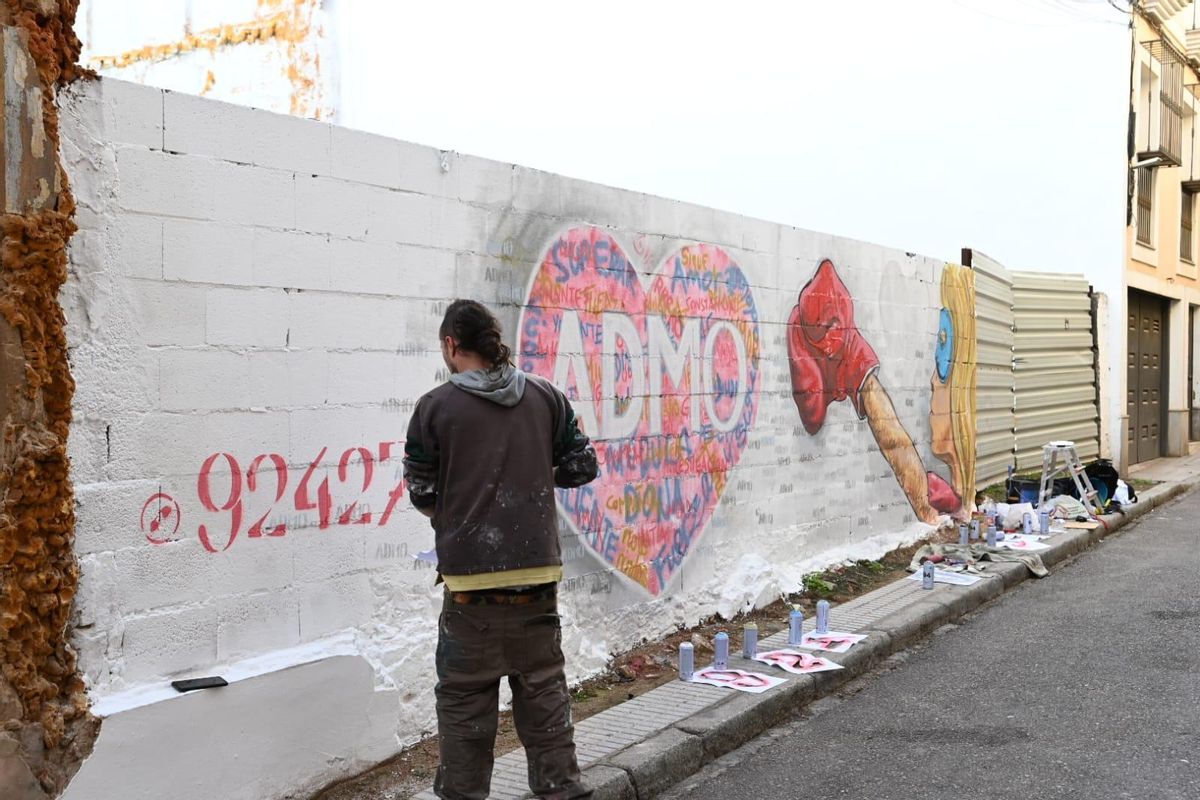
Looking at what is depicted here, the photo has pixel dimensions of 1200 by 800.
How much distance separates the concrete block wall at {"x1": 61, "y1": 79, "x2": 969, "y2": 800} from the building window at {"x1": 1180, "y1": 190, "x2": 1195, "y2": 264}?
16881 mm

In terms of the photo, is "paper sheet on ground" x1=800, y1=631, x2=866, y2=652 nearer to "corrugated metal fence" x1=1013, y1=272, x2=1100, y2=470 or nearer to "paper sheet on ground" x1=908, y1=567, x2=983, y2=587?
"paper sheet on ground" x1=908, y1=567, x2=983, y2=587

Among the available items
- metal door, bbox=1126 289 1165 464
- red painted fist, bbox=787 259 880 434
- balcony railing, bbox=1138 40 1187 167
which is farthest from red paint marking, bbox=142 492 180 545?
balcony railing, bbox=1138 40 1187 167

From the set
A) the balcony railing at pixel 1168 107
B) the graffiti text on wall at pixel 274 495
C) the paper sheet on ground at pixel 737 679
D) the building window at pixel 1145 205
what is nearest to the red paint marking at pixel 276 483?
the graffiti text on wall at pixel 274 495

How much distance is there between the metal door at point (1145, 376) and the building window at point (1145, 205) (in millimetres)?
881

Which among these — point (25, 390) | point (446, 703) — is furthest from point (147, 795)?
point (25, 390)

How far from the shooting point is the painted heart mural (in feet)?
18.3

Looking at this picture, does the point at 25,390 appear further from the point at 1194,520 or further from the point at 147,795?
the point at 1194,520

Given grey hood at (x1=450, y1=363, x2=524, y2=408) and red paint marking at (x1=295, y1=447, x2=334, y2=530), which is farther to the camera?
red paint marking at (x1=295, y1=447, x2=334, y2=530)

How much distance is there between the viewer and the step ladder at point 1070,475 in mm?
11109

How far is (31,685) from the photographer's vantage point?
3.28m

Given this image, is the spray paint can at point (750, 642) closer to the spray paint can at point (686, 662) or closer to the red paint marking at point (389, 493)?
the spray paint can at point (686, 662)

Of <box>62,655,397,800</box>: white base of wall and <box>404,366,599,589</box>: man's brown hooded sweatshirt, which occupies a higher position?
<box>404,366,599,589</box>: man's brown hooded sweatshirt

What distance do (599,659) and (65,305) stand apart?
3.23 meters

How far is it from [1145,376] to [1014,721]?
14.4 meters
